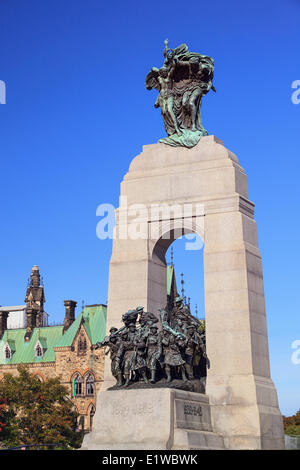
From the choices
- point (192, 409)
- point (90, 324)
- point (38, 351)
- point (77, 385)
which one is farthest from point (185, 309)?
point (38, 351)

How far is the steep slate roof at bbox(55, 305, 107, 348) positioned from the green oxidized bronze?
178ft

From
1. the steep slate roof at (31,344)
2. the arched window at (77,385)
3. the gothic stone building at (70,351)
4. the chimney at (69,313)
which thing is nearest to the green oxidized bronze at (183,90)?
the gothic stone building at (70,351)

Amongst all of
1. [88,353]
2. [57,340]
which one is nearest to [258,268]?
[88,353]

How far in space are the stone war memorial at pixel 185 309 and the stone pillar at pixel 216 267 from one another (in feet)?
0.11

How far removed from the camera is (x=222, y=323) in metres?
21.1

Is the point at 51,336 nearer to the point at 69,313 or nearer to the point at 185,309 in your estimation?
the point at 69,313

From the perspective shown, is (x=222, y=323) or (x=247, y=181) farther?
(x=247, y=181)

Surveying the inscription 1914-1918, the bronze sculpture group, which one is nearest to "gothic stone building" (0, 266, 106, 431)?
the bronze sculpture group

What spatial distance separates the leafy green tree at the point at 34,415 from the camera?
5434 cm

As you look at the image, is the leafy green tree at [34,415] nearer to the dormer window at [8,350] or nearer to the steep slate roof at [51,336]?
the steep slate roof at [51,336]

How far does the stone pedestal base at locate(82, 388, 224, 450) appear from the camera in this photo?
58.0ft
